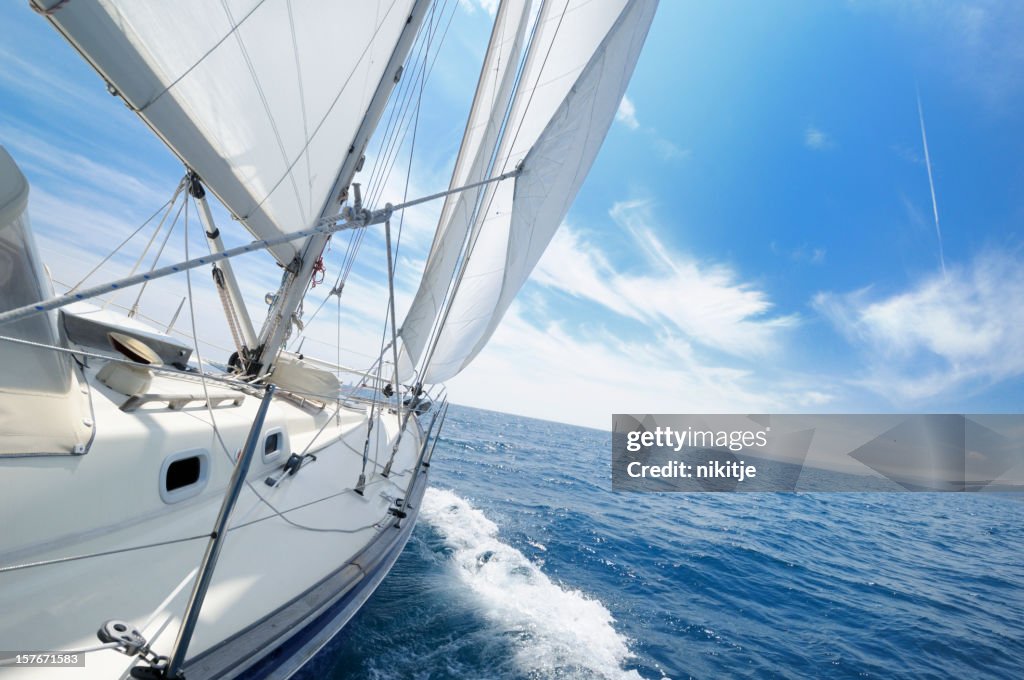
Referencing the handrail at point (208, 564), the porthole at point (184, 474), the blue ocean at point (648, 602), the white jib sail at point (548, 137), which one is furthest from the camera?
the white jib sail at point (548, 137)

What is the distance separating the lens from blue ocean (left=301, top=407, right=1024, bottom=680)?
480 cm

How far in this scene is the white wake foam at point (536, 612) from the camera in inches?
191

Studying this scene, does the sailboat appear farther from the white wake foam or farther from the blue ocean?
the white wake foam

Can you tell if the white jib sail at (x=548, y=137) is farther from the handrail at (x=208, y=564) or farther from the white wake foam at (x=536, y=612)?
the white wake foam at (x=536, y=612)

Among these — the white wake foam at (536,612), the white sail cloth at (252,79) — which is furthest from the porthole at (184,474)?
the white wake foam at (536,612)

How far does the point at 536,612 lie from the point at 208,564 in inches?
222

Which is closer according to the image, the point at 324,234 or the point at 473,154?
the point at 324,234

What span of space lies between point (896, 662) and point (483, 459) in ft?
53.8

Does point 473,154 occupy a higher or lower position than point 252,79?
higher

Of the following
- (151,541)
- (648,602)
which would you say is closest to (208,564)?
(151,541)

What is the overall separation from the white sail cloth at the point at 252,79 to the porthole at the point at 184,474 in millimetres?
2449

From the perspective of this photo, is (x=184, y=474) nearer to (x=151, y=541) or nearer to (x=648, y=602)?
(x=151, y=541)

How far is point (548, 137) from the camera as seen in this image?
5.45m

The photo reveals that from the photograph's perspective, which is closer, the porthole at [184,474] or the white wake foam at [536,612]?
the porthole at [184,474]
